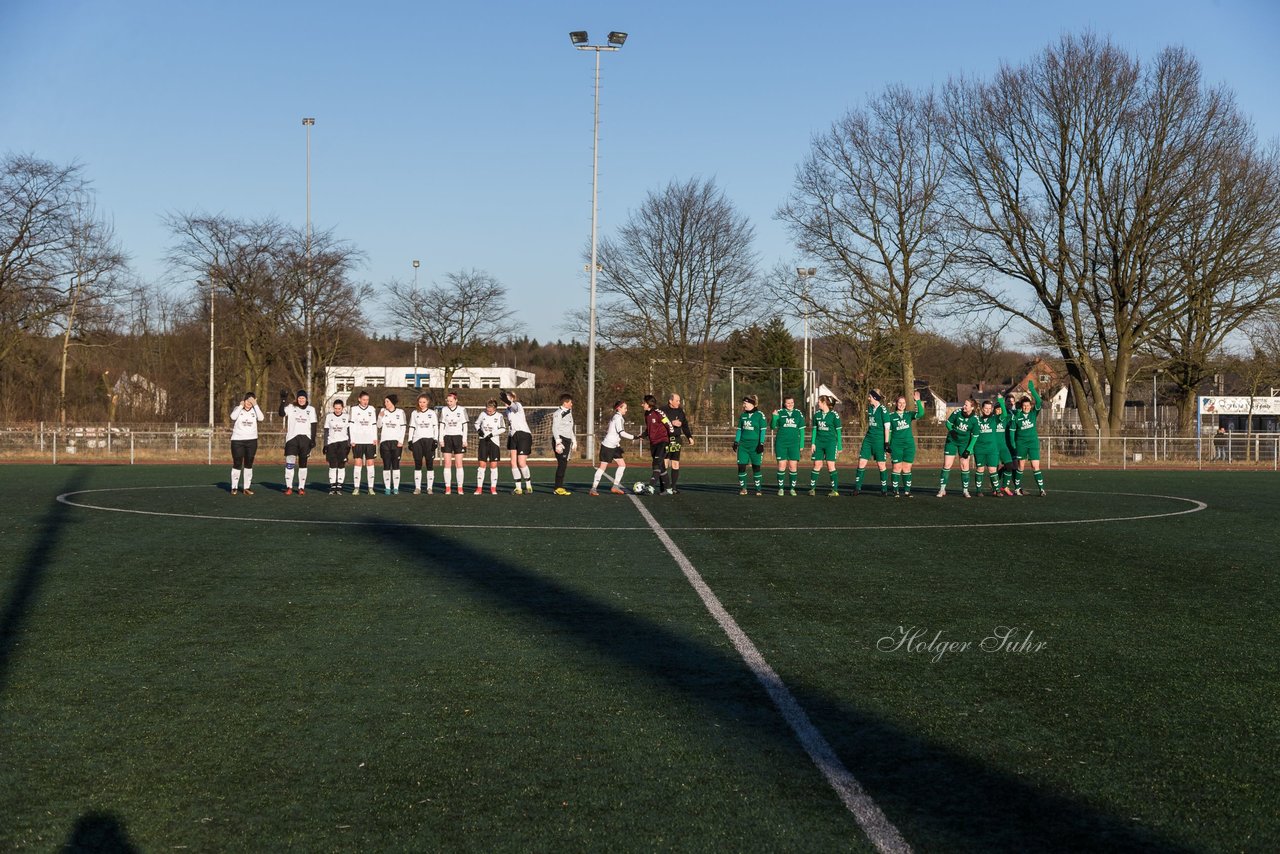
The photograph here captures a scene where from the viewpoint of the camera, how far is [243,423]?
19.7 m

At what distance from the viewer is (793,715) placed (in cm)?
573

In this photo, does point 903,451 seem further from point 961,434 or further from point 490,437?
point 490,437

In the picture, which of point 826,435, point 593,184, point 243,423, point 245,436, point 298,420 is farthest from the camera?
point 593,184

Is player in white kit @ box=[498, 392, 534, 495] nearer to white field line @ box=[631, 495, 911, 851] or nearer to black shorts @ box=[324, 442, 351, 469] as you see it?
black shorts @ box=[324, 442, 351, 469]

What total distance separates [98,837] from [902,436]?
18126mm

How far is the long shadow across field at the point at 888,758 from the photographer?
4.16 metres

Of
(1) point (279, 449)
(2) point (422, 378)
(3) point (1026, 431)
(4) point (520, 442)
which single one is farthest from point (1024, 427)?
(2) point (422, 378)

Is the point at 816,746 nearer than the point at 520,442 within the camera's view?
Yes

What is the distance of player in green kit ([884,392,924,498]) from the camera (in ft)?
67.4

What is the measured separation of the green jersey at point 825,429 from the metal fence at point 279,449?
1498 cm

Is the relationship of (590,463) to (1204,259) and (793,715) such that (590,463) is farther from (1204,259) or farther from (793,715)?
(793,715)

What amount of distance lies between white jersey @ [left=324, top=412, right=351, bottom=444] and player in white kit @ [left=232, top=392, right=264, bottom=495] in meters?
1.29

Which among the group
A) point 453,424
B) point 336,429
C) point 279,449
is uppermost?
point 453,424

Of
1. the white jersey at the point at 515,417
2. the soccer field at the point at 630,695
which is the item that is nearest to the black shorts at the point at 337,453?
the white jersey at the point at 515,417
